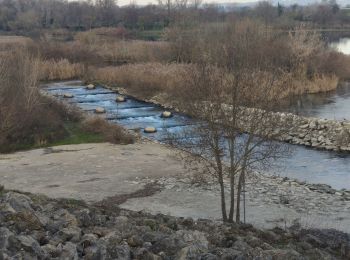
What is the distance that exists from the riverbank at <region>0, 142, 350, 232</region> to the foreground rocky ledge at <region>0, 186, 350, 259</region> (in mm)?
2896

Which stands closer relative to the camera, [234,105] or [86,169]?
[234,105]

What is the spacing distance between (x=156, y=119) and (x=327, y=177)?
14.8 metres

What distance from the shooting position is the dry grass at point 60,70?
49969 mm

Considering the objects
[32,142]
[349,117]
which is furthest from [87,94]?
[349,117]

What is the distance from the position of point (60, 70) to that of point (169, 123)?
22.9 meters

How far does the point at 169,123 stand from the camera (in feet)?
103

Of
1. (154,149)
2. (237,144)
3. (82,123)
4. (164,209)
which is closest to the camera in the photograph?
(237,144)

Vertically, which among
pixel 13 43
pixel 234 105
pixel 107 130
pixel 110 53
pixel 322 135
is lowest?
→ pixel 322 135

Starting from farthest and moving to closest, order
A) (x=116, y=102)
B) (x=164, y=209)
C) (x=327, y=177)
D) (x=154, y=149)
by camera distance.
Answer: (x=116, y=102)
(x=154, y=149)
(x=327, y=177)
(x=164, y=209)

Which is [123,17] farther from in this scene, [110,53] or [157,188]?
[157,188]

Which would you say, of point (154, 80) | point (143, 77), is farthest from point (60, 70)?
point (154, 80)

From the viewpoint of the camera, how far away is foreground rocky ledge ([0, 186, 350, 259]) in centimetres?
785

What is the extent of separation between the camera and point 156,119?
3319 centimetres

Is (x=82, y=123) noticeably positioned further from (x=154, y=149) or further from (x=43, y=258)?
(x=43, y=258)
